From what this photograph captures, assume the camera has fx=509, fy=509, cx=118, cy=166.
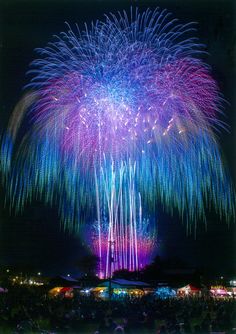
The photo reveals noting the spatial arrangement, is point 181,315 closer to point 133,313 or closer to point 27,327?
point 133,313

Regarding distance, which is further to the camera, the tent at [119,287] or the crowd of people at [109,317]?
the tent at [119,287]

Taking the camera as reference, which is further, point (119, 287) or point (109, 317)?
point (119, 287)

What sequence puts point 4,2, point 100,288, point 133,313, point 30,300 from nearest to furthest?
1. point 4,2
2. point 133,313
3. point 30,300
4. point 100,288

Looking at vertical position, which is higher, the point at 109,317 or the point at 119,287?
the point at 119,287

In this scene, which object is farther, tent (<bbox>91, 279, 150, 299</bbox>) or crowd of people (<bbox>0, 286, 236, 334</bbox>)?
tent (<bbox>91, 279, 150, 299</bbox>)

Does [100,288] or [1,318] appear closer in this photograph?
[1,318]

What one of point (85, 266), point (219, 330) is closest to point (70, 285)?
point (219, 330)

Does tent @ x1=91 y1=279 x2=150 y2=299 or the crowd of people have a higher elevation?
tent @ x1=91 y1=279 x2=150 y2=299

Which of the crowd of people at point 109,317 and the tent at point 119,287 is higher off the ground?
the tent at point 119,287
